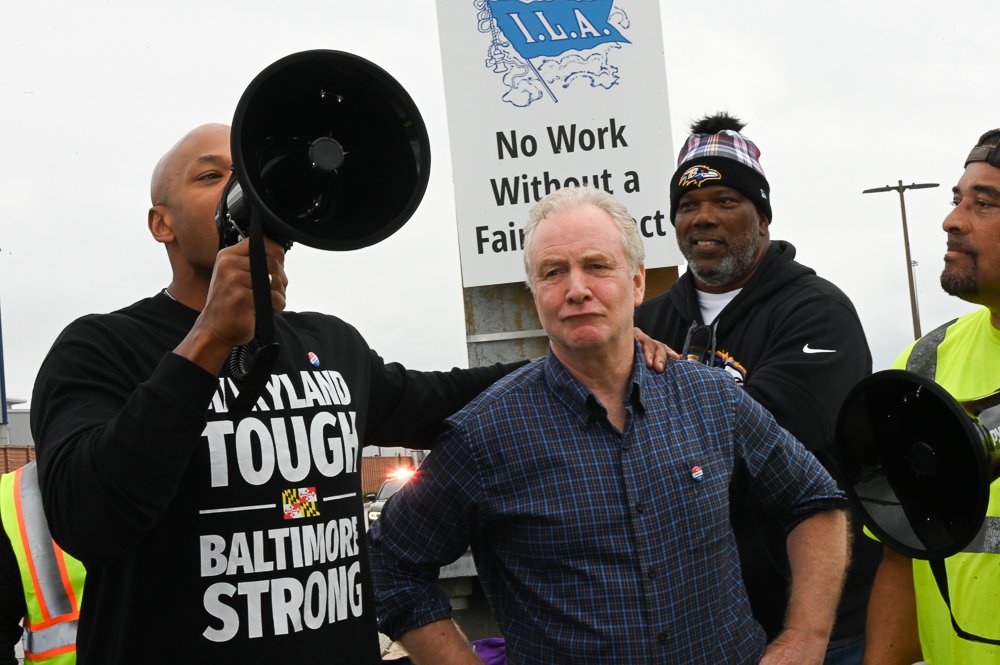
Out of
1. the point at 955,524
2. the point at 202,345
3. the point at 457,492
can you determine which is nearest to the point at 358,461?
the point at 457,492

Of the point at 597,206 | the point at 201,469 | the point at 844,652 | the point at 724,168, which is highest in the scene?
the point at 724,168

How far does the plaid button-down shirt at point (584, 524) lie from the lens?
7.27 ft

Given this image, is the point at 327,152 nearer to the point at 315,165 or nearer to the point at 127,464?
the point at 315,165

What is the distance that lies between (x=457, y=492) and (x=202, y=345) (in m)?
0.73

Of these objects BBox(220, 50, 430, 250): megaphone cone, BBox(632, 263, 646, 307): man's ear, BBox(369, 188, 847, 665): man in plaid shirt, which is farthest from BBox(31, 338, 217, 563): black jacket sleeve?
BBox(632, 263, 646, 307): man's ear

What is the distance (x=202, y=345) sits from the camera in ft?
5.89

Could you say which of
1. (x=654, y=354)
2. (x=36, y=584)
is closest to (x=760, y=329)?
(x=654, y=354)

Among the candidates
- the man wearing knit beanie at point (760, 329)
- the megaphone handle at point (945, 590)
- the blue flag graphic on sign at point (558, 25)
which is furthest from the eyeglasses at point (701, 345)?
the blue flag graphic on sign at point (558, 25)

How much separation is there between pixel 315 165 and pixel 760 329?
5.45 feet

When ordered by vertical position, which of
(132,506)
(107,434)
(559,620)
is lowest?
(559,620)

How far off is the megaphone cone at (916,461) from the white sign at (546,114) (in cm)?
245

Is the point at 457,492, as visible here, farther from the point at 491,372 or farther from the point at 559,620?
the point at 491,372

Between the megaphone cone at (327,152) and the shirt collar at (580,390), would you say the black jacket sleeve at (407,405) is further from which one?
the megaphone cone at (327,152)

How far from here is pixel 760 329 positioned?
10.2ft
